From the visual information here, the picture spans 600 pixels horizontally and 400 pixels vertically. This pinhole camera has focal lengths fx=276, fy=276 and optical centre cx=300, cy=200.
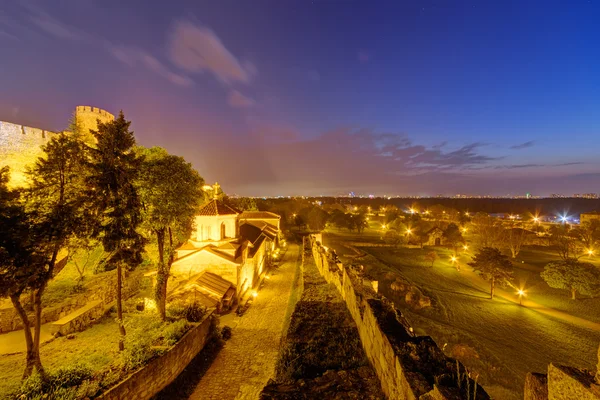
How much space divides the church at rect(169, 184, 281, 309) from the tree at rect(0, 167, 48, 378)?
9.98m

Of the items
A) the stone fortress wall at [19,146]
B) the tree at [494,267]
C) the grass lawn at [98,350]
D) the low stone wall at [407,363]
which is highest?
the stone fortress wall at [19,146]

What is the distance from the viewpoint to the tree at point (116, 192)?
10.1m

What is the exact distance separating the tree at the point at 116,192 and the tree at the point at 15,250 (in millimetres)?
2150

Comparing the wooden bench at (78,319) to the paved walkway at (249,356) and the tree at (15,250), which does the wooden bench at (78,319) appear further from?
the paved walkway at (249,356)

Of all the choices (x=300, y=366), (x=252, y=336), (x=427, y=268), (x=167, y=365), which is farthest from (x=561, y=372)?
(x=427, y=268)

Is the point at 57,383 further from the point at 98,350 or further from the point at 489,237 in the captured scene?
the point at 489,237

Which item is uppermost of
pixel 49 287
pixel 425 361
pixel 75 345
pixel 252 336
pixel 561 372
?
Result: pixel 561 372

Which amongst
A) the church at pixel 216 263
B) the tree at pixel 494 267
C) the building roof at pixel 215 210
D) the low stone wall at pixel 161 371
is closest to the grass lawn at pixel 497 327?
the tree at pixel 494 267

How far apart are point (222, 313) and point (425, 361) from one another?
45.7ft

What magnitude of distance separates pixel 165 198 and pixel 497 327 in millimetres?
24700

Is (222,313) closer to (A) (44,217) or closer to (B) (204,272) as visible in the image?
(B) (204,272)

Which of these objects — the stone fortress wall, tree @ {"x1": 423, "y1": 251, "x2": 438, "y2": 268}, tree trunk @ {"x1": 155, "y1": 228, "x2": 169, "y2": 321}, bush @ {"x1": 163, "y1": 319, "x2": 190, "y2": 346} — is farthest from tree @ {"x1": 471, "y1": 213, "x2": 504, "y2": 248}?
the stone fortress wall

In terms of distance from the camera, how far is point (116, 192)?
10.5 meters

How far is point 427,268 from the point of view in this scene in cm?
3828
